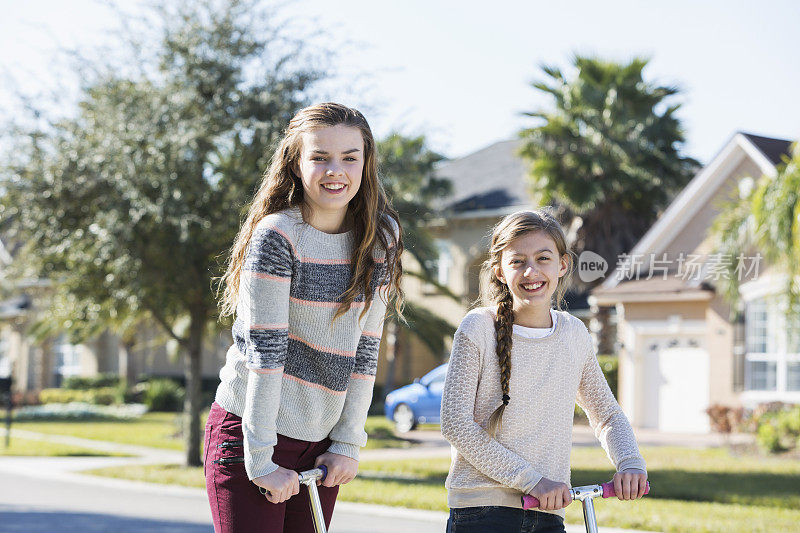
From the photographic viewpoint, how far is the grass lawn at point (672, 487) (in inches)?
369

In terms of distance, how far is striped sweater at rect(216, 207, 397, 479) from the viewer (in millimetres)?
2980

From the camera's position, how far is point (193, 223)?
41.6 feet

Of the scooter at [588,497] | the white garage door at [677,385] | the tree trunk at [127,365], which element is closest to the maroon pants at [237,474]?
the scooter at [588,497]

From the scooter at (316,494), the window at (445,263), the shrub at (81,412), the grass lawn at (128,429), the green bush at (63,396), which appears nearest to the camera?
the scooter at (316,494)

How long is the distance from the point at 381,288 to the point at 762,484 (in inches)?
427

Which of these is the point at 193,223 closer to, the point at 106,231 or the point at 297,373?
the point at 106,231

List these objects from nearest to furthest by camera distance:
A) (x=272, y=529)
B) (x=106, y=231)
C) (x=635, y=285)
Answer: (x=272, y=529) → (x=106, y=231) → (x=635, y=285)

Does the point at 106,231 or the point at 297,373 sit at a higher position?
the point at 106,231

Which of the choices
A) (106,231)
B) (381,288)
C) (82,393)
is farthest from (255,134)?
(82,393)

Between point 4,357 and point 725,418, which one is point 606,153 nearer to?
point 725,418

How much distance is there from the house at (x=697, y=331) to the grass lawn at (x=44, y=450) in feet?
35.3

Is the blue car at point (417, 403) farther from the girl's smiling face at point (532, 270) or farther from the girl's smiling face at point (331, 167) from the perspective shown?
the girl's smiling face at point (331, 167)

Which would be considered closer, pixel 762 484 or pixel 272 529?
pixel 272 529

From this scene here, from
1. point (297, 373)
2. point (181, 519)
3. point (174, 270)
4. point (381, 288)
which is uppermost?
point (174, 270)
